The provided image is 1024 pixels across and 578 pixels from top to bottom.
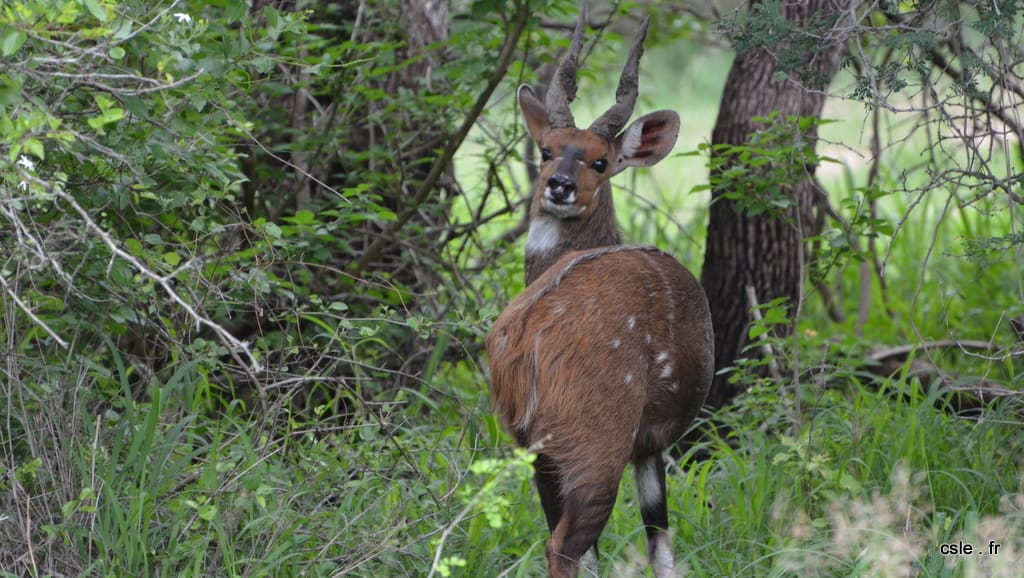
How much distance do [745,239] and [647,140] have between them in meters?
1.23

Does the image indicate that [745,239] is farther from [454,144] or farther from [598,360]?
[598,360]

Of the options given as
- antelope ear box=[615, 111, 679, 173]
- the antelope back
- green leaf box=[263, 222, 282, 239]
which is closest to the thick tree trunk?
antelope ear box=[615, 111, 679, 173]

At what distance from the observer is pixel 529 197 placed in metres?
6.79

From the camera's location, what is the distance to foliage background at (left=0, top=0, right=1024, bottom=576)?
3.60 m

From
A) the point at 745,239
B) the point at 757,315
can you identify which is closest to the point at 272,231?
the point at 757,315

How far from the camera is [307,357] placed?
4.45 m

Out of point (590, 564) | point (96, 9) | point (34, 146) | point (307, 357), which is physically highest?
point (96, 9)

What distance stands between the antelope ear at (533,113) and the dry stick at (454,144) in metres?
0.40

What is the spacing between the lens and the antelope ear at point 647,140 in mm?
4922

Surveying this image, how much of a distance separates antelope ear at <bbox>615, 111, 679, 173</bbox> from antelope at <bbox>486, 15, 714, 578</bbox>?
0.81ft

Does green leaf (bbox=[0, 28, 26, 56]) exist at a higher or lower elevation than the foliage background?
higher

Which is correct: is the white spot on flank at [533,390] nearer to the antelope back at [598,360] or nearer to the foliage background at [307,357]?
the antelope back at [598,360]

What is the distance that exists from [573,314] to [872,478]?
1.72 meters

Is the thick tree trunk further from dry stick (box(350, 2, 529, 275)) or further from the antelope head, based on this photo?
dry stick (box(350, 2, 529, 275))
